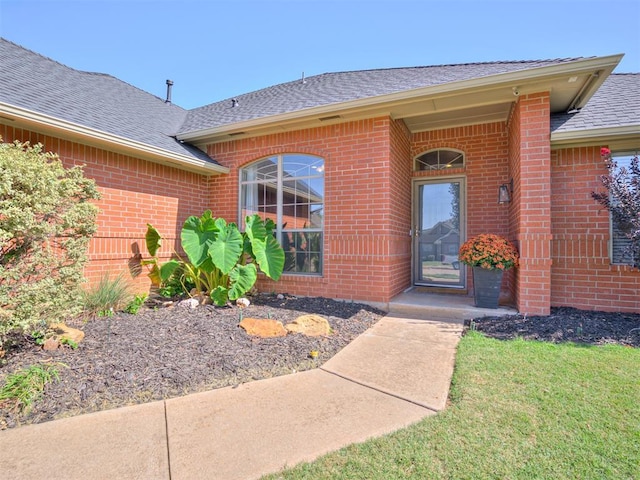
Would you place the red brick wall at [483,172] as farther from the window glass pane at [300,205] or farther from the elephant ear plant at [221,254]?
the elephant ear plant at [221,254]

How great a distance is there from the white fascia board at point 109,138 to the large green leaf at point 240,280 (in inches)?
94.0

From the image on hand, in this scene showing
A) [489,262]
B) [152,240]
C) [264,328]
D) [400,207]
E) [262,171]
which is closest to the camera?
[264,328]

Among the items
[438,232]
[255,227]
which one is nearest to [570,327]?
[438,232]

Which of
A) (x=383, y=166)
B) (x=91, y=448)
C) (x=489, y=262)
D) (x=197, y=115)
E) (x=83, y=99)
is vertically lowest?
(x=91, y=448)

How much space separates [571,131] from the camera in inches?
180

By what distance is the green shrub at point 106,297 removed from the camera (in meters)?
4.25

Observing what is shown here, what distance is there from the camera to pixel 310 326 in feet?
13.2

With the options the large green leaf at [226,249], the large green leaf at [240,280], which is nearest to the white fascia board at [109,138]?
the large green leaf at [226,249]

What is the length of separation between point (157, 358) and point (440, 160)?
596cm

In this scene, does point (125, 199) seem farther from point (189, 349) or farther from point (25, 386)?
point (25, 386)

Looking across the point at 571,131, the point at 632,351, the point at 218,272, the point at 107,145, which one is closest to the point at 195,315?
the point at 218,272

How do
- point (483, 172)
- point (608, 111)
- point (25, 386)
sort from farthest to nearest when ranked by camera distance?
point (483, 172) → point (608, 111) → point (25, 386)

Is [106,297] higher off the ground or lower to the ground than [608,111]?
lower

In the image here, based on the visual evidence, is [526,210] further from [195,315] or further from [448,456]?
[195,315]
